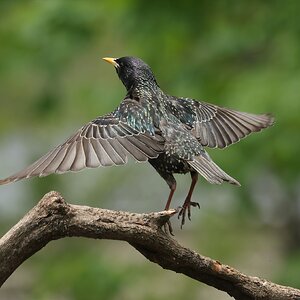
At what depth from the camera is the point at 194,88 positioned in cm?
958

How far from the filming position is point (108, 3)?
10.0 metres

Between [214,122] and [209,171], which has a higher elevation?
[214,122]

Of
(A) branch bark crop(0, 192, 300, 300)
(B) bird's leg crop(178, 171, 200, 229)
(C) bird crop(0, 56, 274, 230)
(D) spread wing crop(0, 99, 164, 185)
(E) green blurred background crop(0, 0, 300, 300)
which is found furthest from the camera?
(E) green blurred background crop(0, 0, 300, 300)

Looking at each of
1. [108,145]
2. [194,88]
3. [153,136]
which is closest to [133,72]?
[153,136]

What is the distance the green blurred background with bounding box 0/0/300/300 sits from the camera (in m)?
9.05

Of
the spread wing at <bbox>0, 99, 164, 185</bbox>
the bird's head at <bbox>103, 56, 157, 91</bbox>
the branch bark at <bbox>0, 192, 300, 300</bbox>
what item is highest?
the bird's head at <bbox>103, 56, 157, 91</bbox>

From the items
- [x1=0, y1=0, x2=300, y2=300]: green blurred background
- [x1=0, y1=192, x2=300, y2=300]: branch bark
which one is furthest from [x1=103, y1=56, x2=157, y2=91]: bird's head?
[x1=0, y1=0, x2=300, y2=300]: green blurred background

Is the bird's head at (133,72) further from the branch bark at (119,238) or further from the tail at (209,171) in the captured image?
the branch bark at (119,238)

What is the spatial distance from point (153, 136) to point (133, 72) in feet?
2.28

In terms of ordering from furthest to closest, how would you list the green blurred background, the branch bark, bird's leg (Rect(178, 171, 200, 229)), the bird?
the green blurred background, bird's leg (Rect(178, 171, 200, 229)), the bird, the branch bark

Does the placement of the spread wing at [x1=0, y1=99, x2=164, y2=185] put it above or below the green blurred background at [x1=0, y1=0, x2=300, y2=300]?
below

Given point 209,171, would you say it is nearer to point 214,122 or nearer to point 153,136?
point 153,136

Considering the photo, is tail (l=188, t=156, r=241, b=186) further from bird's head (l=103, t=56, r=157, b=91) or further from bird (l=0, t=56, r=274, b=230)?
bird's head (l=103, t=56, r=157, b=91)

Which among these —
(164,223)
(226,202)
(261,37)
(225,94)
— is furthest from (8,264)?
(226,202)
